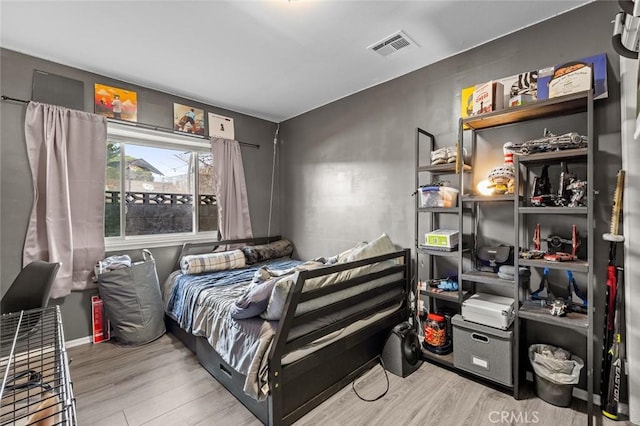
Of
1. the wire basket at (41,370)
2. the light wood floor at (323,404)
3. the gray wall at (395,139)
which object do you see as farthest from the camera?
the gray wall at (395,139)

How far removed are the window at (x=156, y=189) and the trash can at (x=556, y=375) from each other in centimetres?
336

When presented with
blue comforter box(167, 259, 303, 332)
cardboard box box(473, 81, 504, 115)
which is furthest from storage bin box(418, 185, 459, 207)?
blue comforter box(167, 259, 303, 332)

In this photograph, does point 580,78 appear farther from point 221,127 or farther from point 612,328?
point 221,127

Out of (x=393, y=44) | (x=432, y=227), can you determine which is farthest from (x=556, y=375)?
(x=393, y=44)

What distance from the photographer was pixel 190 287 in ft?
8.73

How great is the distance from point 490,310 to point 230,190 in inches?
117

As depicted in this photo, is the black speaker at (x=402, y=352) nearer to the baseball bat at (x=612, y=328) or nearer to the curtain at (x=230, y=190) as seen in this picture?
the baseball bat at (x=612, y=328)

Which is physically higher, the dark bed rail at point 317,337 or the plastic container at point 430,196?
the plastic container at point 430,196

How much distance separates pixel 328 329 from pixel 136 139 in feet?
9.28

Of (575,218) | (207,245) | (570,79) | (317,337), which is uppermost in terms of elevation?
(570,79)

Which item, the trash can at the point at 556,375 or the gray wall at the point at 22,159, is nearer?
the trash can at the point at 556,375

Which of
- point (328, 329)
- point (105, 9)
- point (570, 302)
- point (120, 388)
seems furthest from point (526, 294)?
point (105, 9)

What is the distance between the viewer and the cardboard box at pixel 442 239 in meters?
2.30

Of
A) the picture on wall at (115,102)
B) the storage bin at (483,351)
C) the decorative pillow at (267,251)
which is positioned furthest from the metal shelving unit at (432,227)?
the picture on wall at (115,102)
